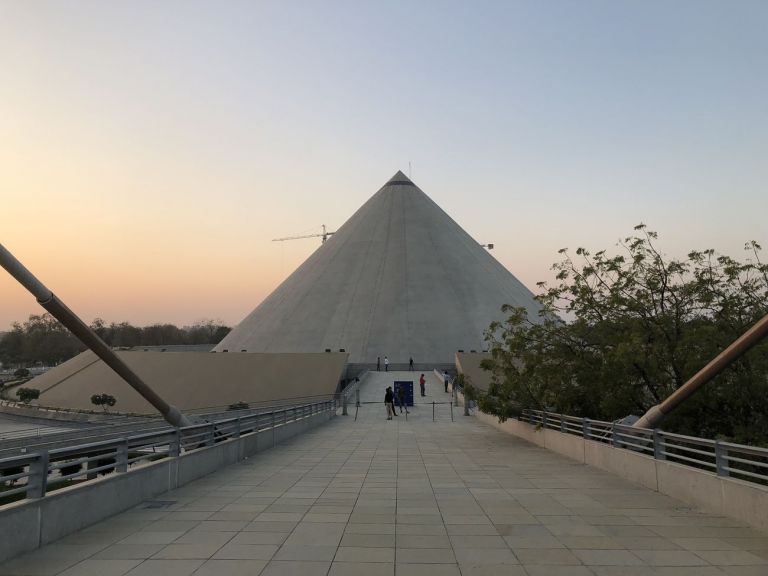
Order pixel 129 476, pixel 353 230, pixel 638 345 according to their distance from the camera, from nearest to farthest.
Result: 1. pixel 129 476
2. pixel 638 345
3. pixel 353 230

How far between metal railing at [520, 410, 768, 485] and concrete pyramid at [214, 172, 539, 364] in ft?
119

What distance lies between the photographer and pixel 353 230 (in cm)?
7838

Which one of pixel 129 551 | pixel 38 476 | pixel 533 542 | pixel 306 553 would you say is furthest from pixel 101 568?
pixel 533 542

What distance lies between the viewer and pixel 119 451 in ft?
28.2

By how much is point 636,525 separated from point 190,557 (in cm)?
576

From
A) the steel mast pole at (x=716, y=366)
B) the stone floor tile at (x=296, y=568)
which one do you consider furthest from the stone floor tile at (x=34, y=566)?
the steel mast pole at (x=716, y=366)

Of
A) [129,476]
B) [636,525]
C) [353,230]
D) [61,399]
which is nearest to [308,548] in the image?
[129,476]

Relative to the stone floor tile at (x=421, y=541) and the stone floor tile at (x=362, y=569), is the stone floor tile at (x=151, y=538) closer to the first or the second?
the stone floor tile at (x=362, y=569)

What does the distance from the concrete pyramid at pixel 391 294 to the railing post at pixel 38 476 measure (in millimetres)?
46755

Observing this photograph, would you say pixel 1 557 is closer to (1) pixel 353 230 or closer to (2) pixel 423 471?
(2) pixel 423 471

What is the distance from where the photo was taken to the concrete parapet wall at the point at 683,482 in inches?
297

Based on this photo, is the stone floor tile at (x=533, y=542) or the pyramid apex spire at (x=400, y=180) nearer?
the stone floor tile at (x=533, y=542)

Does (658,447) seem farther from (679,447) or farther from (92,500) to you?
(92,500)

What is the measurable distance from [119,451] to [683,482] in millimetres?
8960
